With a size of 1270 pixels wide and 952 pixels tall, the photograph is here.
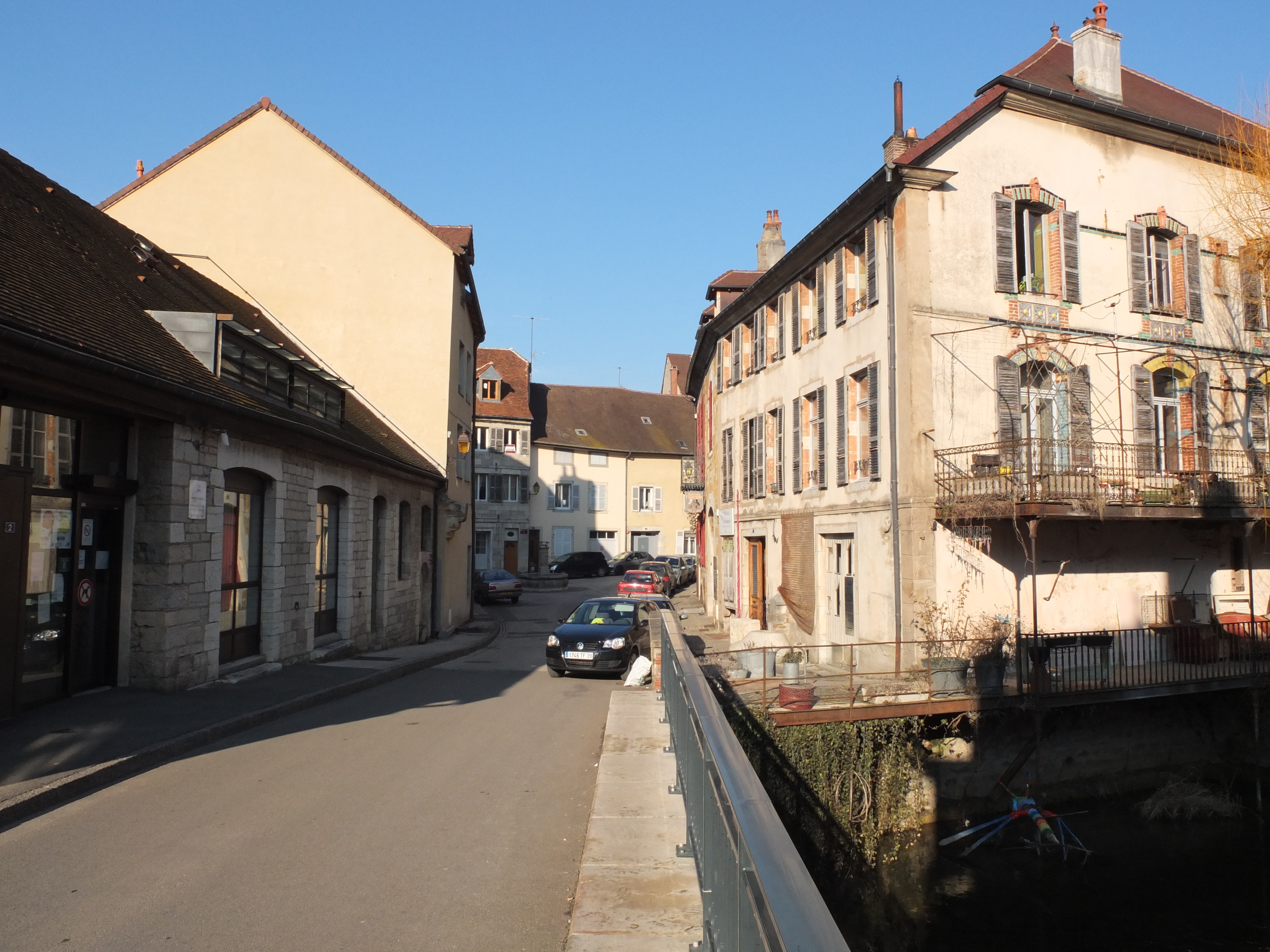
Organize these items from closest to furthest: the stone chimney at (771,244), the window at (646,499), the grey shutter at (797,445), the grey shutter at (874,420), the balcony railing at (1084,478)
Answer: the balcony railing at (1084,478), the grey shutter at (874,420), the grey shutter at (797,445), the stone chimney at (771,244), the window at (646,499)

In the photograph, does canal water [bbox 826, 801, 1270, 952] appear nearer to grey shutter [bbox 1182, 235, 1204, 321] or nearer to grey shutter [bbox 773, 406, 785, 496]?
grey shutter [bbox 773, 406, 785, 496]

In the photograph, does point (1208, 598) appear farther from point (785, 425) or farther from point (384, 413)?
point (384, 413)

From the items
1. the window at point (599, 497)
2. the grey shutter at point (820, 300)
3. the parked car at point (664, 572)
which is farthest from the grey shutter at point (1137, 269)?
the window at point (599, 497)

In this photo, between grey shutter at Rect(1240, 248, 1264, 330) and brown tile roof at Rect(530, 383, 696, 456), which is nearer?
grey shutter at Rect(1240, 248, 1264, 330)

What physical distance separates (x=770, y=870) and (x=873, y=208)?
1575 centimetres

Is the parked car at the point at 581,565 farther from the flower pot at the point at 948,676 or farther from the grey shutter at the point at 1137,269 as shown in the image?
the flower pot at the point at 948,676

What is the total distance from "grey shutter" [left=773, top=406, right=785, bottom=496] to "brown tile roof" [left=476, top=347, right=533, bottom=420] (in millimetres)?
31107

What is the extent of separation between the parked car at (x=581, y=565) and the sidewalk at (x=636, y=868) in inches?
1656

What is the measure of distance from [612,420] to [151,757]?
166ft

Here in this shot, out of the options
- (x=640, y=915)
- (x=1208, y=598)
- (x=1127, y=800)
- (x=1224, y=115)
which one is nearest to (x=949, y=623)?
(x=1127, y=800)

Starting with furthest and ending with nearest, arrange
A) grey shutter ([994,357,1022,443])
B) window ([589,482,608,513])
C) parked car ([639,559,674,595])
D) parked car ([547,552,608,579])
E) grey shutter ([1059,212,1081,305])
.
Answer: window ([589,482,608,513]) → parked car ([547,552,608,579]) → parked car ([639,559,674,595]) → grey shutter ([1059,212,1081,305]) → grey shutter ([994,357,1022,443])

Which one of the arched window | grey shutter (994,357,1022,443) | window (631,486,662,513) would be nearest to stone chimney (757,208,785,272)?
grey shutter (994,357,1022,443)

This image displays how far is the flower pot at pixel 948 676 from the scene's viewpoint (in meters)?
13.6

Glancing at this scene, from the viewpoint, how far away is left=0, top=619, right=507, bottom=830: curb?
20.7 feet
